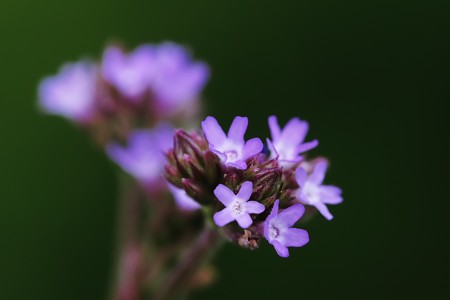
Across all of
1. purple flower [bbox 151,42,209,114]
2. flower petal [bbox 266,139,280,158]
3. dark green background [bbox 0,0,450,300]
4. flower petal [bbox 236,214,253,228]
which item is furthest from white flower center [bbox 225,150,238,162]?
dark green background [bbox 0,0,450,300]

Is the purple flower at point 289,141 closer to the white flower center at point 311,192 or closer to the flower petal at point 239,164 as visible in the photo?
the white flower center at point 311,192

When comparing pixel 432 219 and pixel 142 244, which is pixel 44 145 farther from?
pixel 432 219

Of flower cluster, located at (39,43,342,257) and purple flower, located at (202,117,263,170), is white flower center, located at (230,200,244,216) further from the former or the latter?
purple flower, located at (202,117,263,170)

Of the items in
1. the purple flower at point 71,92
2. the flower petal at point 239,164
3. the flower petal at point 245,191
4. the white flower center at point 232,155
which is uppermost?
the purple flower at point 71,92

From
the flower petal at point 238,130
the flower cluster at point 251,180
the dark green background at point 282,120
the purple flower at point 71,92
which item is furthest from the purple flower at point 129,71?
the dark green background at point 282,120

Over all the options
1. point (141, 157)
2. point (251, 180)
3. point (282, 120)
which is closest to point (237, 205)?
point (251, 180)

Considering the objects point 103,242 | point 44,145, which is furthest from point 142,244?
point 44,145
